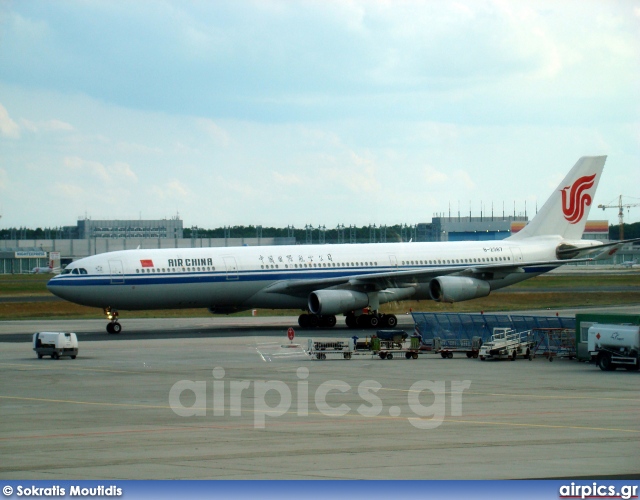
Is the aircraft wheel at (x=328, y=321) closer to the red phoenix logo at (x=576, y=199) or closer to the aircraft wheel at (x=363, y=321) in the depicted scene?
the aircraft wheel at (x=363, y=321)

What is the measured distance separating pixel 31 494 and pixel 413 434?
958cm

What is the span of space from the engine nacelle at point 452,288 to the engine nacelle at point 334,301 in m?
4.40

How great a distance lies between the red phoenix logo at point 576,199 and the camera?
68.9m

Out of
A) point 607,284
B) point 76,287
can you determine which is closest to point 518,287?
point 607,284

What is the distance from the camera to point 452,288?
58.3 m

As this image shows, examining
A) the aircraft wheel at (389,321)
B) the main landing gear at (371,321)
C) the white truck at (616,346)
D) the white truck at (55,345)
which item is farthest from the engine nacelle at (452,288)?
the white truck at (55,345)

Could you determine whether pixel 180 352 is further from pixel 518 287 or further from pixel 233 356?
pixel 518 287

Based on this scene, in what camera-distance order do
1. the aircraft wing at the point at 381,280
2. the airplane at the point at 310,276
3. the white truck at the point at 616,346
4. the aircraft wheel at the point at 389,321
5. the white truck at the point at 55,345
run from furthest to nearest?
the aircraft wheel at the point at 389,321 → the aircraft wing at the point at 381,280 → the airplane at the point at 310,276 → the white truck at the point at 55,345 → the white truck at the point at 616,346

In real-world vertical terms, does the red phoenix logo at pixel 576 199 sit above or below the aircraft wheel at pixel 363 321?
above

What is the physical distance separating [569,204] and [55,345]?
39030 millimetres

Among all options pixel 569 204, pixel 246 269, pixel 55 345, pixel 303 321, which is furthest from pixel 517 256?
pixel 55 345

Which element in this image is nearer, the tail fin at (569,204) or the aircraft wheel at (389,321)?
the aircraft wheel at (389,321)

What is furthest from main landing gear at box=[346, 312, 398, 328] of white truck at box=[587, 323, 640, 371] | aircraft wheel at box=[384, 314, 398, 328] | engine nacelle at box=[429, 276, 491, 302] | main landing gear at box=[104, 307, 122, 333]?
white truck at box=[587, 323, 640, 371]

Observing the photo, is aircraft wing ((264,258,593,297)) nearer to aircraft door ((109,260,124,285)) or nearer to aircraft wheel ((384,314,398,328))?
aircraft wheel ((384,314,398,328))
